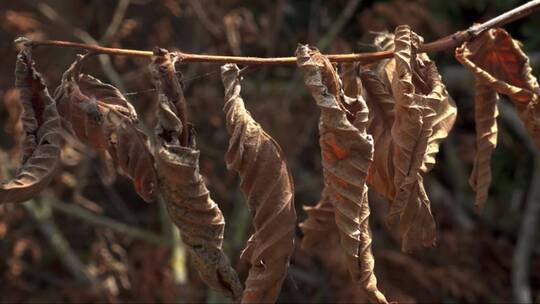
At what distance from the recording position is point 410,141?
1245 millimetres

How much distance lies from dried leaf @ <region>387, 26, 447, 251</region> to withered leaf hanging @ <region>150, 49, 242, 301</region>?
26 centimetres

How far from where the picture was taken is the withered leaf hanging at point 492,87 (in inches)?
55.5

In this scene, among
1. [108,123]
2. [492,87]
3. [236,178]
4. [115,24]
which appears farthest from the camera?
[236,178]

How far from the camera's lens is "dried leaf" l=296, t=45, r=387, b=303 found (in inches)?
45.9

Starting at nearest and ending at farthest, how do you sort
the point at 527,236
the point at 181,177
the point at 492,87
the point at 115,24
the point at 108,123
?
the point at 181,177 → the point at 108,123 → the point at 492,87 → the point at 527,236 → the point at 115,24

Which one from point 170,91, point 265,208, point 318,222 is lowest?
point 318,222

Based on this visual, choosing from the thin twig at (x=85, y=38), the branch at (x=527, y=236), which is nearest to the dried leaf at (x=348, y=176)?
the branch at (x=527, y=236)

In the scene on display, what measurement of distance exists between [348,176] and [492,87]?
38 centimetres

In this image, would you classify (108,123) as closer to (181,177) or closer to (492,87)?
(181,177)

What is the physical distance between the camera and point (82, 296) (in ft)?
11.5

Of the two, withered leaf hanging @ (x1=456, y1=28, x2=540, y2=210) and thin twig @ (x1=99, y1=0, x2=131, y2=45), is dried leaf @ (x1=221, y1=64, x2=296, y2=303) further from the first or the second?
thin twig @ (x1=99, y1=0, x2=131, y2=45)

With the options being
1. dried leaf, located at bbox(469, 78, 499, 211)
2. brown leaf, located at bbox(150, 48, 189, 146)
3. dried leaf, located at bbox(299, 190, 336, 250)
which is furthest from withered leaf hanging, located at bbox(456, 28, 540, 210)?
brown leaf, located at bbox(150, 48, 189, 146)

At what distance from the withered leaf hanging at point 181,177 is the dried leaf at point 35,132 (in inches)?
8.1

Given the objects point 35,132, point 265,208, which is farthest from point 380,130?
point 35,132
